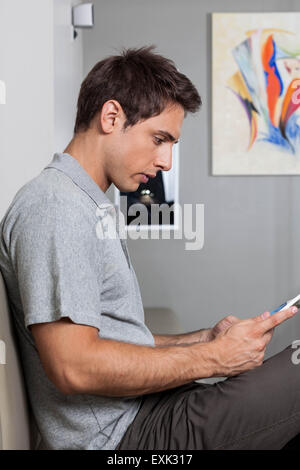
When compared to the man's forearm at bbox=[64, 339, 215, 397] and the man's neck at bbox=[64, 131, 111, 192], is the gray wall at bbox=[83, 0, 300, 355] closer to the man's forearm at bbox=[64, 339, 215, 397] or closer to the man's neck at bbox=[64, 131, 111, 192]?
the man's neck at bbox=[64, 131, 111, 192]

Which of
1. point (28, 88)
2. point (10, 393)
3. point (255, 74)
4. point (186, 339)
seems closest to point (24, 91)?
point (28, 88)

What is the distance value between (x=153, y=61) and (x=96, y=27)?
7.53 ft

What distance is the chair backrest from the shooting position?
0.94m

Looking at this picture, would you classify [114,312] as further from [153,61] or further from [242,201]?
[242,201]

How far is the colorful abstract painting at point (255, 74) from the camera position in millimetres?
3283

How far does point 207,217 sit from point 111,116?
221 centimetres

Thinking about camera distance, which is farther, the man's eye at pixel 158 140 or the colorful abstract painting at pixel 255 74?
the colorful abstract painting at pixel 255 74

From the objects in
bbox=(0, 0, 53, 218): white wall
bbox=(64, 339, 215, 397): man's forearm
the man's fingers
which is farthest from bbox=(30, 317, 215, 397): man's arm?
bbox=(0, 0, 53, 218): white wall

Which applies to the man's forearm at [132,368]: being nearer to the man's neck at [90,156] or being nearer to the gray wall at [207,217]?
the man's neck at [90,156]

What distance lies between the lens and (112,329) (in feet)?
3.50

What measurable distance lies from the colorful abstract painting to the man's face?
6.95 feet

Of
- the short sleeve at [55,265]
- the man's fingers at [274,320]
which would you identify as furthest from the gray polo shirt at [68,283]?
the man's fingers at [274,320]

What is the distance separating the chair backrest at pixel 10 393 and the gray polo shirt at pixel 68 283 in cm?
3
